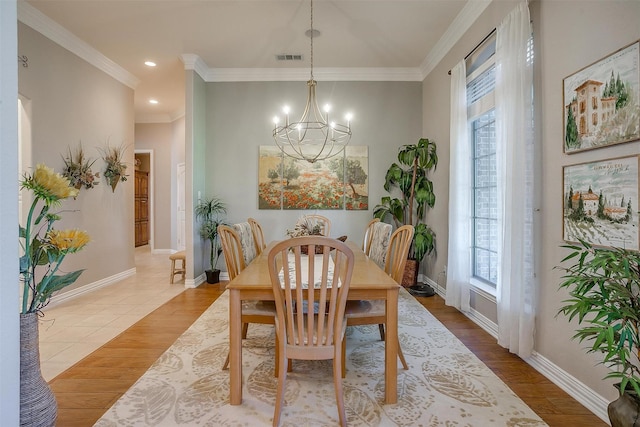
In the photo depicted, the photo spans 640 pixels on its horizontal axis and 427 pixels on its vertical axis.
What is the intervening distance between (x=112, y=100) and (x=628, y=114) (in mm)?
5634

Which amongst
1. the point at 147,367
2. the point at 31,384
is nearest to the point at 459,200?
the point at 147,367

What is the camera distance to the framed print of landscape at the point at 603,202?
1.63m

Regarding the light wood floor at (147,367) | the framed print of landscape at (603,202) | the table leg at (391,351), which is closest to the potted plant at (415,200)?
the light wood floor at (147,367)

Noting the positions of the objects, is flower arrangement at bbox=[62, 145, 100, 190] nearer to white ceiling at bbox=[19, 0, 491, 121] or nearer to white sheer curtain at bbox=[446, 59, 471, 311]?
white ceiling at bbox=[19, 0, 491, 121]

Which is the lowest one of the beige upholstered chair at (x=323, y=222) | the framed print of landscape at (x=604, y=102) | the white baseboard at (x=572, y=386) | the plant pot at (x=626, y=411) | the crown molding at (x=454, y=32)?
the white baseboard at (x=572, y=386)

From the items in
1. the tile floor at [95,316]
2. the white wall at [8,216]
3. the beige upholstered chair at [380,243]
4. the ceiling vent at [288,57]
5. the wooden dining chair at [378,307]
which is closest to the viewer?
the white wall at [8,216]

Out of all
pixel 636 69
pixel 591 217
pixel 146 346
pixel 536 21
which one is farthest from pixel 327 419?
pixel 536 21

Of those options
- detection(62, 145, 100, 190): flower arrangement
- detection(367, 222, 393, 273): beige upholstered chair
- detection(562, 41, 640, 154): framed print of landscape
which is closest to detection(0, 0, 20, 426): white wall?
detection(367, 222, 393, 273): beige upholstered chair

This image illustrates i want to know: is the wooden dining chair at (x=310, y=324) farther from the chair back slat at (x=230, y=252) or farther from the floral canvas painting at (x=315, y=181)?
the floral canvas painting at (x=315, y=181)

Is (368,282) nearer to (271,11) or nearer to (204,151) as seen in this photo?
(271,11)

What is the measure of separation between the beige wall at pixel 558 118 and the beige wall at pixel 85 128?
15.3 ft

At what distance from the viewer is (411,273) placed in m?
4.23

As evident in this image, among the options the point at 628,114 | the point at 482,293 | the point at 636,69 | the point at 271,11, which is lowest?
the point at 482,293

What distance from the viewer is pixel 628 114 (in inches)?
64.3
